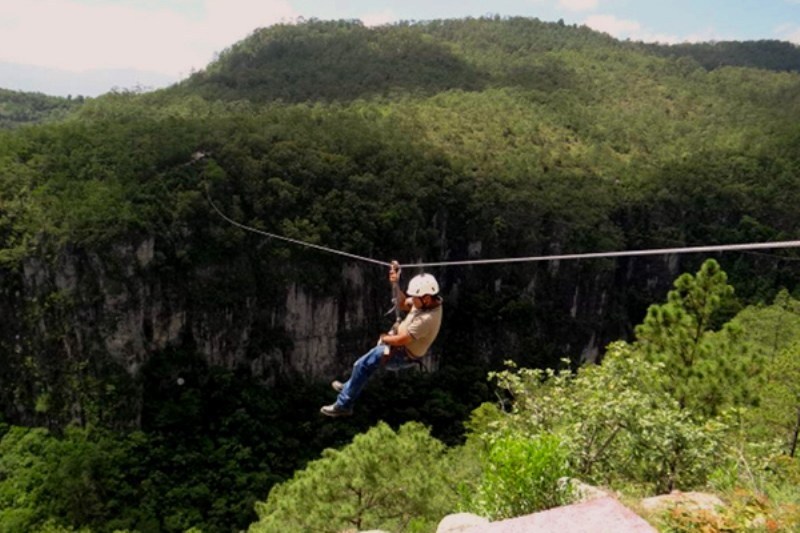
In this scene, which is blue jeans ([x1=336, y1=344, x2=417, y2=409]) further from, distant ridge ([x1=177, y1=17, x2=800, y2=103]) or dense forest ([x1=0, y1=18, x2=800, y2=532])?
distant ridge ([x1=177, y1=17, x2=800, y2=103])

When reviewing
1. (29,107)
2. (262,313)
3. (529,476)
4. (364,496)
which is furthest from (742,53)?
(529,476)

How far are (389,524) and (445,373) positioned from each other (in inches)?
1011

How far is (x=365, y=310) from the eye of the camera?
3772 cm

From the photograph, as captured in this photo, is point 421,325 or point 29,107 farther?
point 29,107

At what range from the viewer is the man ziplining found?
7.33 meters

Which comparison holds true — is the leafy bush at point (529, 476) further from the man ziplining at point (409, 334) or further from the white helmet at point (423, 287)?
the white helmet at point (423, 287)

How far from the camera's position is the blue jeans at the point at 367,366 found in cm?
775

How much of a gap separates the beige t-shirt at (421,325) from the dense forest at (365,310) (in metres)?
1.77

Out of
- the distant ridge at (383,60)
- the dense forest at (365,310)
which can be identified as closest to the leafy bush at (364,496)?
the dense forest at (365,310)

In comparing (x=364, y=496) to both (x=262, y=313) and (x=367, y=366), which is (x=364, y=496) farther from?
(x=262, y=313)

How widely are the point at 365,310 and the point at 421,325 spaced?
30459 mm

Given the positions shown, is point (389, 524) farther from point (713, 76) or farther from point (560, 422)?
point (713, 76)

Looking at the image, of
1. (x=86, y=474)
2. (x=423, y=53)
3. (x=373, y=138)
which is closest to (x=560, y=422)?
(x=86, y=474)

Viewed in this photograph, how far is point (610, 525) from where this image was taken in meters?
5.31
